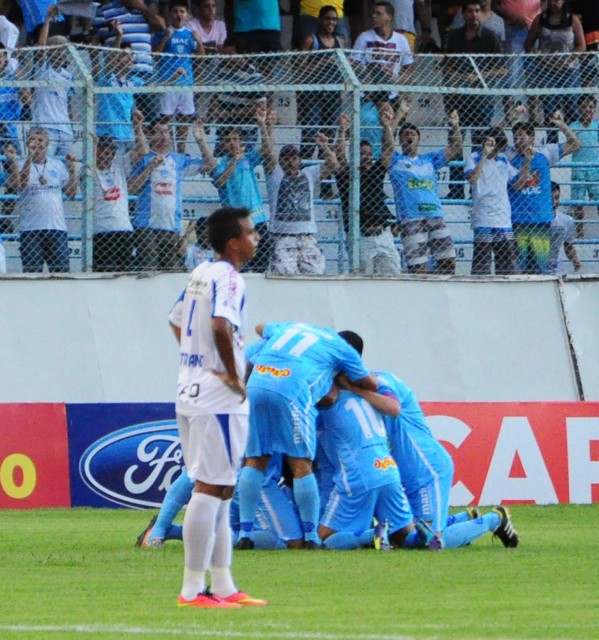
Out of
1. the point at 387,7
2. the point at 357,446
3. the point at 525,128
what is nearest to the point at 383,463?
the point at 357,446

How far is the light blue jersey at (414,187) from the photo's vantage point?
1531 cm

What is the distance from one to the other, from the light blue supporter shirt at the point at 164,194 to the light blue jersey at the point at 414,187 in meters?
2.11

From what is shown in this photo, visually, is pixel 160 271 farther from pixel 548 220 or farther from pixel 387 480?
pixel 387 480

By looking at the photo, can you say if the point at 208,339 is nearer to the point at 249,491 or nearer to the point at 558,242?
the point at 249,491

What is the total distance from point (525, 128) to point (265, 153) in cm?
289

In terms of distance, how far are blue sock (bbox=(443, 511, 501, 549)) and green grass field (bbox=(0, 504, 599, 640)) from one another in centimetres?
15

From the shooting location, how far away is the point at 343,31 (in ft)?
61.6

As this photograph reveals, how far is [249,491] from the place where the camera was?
962cm

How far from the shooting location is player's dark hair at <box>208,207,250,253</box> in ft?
22.4

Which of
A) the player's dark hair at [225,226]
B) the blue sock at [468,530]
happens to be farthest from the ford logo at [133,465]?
the player's dark hair at [225,226]

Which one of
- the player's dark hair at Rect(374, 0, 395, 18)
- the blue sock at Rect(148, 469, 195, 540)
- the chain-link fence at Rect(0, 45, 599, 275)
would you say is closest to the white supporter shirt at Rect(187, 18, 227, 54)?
the player's dark hair at Rect(374, 0, 395, 18)

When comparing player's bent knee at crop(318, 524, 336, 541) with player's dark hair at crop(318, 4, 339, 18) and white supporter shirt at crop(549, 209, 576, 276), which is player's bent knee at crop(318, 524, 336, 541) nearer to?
white supporter shirt at crop(549, 209, 576, 276)

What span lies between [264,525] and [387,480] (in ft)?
3.27

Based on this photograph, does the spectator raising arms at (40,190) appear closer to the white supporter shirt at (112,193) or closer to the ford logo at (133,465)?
the white supporter shirt at (112,193)
